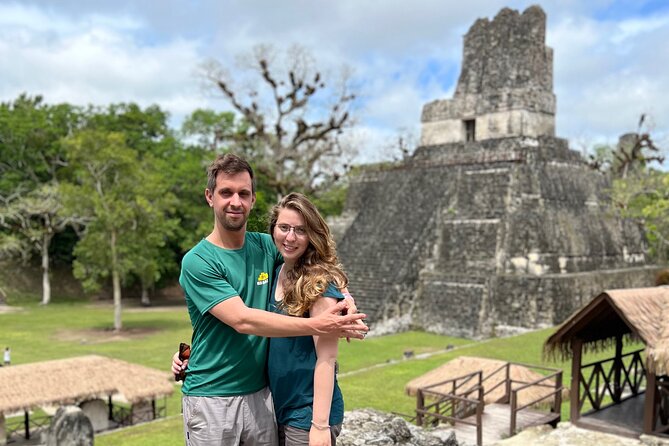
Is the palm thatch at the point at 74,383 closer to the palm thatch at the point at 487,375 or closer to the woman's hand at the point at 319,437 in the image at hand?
the palm thatch at the point at 487,375

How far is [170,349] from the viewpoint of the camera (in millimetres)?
15773

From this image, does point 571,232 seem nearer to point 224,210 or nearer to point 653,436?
point 653,436

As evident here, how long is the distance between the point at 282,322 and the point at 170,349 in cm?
1430

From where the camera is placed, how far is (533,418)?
27.2 feet

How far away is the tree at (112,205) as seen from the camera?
59.4ft

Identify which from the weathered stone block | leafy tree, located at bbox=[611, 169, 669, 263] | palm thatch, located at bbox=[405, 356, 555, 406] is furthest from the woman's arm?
leafy tree, located at bbox=[611, 169, 669, 263]

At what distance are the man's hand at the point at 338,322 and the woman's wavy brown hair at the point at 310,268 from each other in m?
0.10

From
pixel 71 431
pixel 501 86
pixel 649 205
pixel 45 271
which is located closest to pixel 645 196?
pixel 649 205

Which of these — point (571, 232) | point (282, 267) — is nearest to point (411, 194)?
point (571, 232)

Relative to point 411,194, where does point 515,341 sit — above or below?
below

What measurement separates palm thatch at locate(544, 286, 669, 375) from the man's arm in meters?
5.78

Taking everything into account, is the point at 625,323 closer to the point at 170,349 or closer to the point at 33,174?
the point at 170,349

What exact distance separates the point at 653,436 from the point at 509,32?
15.8 metres

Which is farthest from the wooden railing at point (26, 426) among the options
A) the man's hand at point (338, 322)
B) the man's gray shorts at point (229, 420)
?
the man's hand at point (338, 322)
